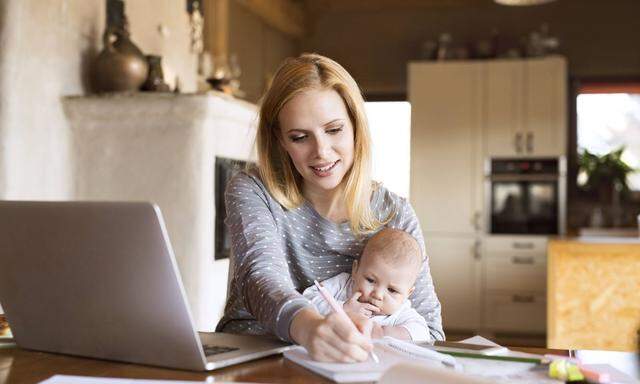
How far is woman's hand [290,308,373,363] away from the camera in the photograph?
1.21 meters

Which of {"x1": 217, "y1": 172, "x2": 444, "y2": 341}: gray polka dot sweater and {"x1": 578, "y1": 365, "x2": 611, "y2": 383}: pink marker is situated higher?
{"x1": 217, "y1": 172, "x2": 444, "y2": 341}: gray polka dot sweater

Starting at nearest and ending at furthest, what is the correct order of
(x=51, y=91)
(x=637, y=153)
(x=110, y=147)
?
(x=51, y=91)
(x=110, y=147)
(x=637, y=153)

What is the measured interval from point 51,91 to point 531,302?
4.33 m

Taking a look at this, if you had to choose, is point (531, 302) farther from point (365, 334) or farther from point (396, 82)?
point (365, 334)

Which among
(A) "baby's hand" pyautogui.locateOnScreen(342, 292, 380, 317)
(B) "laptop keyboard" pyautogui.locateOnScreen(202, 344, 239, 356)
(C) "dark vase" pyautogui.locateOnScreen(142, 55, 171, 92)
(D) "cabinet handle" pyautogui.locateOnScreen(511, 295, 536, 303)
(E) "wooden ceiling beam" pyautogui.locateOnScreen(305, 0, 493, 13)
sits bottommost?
(D) "cabinet handle" pyautogui.locateOnScreen(511, 295, 536, 303)

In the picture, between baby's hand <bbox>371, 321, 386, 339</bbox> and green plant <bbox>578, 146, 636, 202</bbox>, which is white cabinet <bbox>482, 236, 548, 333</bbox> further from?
baby's hand <bbox>371, 321, 386, 339</bbox>

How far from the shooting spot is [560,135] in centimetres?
661

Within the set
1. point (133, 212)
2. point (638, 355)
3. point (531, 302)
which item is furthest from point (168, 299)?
point (531, 302)

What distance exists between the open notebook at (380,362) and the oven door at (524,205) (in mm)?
5539

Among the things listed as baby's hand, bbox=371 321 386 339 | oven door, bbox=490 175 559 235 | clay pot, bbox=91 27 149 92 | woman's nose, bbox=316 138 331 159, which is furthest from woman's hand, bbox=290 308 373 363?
oven door, bbox=490 175 559 235

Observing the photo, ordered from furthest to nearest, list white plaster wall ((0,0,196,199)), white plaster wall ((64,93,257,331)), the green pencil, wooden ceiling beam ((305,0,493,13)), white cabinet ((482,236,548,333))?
wooden ceiling beam ((305,0,493,13)) → white cabinet ((482,236,548,333)) → white plaster wall ((64,93,257,331)) → white plaster wall ((0,0,196,199)) → the green pencil

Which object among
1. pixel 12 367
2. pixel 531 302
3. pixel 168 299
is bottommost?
pixel 531 302

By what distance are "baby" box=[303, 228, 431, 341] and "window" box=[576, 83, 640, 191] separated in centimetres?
599

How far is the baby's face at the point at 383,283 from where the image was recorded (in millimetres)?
1711
